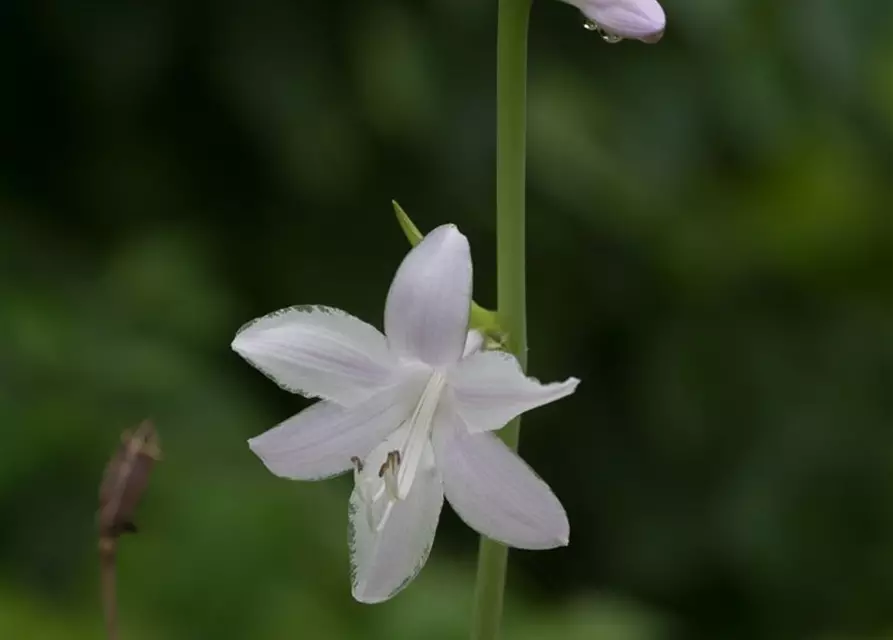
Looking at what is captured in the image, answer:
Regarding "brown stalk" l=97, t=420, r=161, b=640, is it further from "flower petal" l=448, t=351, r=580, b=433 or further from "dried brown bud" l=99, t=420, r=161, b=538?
"flower petal" l=448, t=351, r=580, b=433

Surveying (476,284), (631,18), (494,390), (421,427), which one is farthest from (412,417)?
(476,284)

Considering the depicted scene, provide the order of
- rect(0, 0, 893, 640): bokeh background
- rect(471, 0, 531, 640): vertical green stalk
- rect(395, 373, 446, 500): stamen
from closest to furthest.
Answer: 1. rect(471, 0, 531, 640): vertical green stalk
2. rect(395, 373, 446, 500): stamen
3. rect(0, 0, 893, 640): bokeh background

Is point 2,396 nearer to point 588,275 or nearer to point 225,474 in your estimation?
point 225,474

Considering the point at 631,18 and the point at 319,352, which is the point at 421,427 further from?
the point at 631,18

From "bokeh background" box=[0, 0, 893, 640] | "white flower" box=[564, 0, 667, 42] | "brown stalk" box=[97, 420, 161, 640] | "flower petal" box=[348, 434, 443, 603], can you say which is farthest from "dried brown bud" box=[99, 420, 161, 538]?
"bokeh background" box=[0, 0, 893, 640]

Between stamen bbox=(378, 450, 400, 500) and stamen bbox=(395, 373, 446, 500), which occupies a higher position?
stamen bbox=(395, 373, 446, 500)
